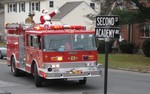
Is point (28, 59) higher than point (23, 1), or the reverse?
point (23, 1)

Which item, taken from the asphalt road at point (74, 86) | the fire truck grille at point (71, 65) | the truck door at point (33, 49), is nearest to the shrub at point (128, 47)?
the asphalt road at point (74, 86)

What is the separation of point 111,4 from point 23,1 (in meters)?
35.6

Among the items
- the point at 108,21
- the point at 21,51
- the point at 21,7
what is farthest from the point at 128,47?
the point at 108,21

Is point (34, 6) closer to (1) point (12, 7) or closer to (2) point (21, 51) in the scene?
(1) point (12, 7)

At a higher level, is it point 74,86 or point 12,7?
point 12,7

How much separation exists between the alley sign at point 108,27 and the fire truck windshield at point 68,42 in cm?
581

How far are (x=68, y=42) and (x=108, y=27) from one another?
19.9 ft

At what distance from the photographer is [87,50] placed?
15.1m

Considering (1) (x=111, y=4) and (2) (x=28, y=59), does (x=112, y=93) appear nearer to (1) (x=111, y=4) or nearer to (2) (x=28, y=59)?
(2) (x=28, y=59)

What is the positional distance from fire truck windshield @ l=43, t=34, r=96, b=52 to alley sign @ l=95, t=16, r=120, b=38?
5.81 meters

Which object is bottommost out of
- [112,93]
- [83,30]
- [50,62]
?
[112,93]

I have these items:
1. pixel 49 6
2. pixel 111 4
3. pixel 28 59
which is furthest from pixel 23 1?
Answer: pixel 28 59

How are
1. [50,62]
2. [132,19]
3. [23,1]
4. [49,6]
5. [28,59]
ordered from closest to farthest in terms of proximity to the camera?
[50,62]
[28,59]
[132,19]
[49,6]
[23,1]

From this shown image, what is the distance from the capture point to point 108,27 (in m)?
9.02
